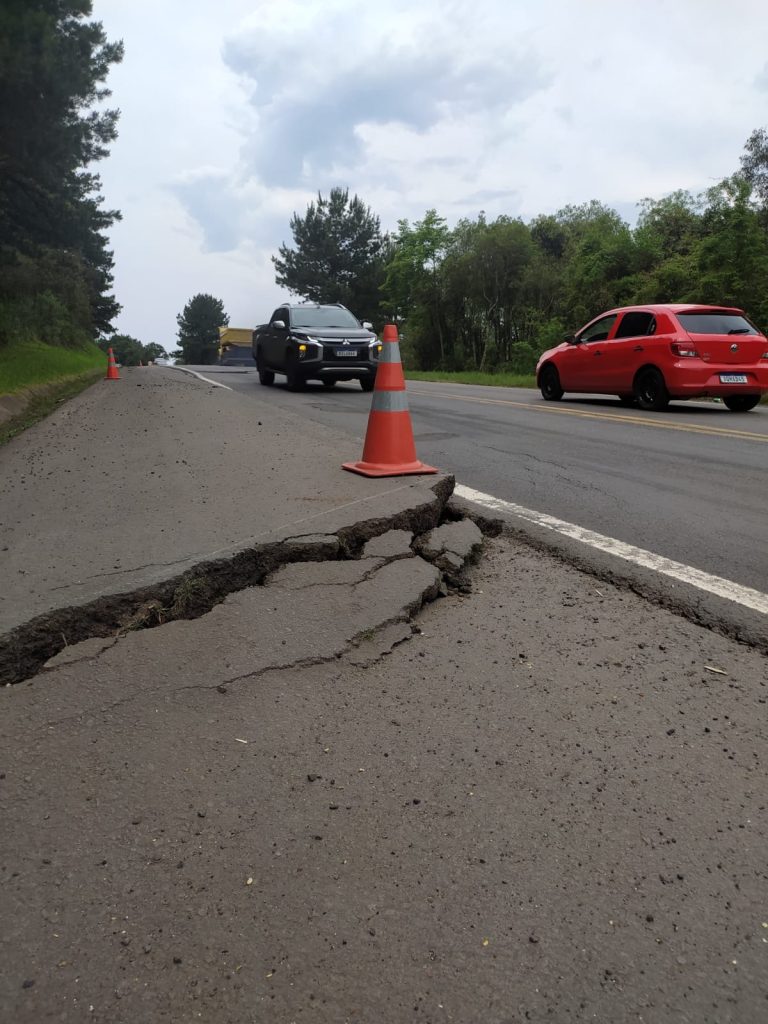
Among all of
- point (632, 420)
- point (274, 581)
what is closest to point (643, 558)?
point (274, 581)

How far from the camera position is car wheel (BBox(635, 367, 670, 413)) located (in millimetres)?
11228

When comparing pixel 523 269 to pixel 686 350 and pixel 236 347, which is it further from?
pixel 686 350

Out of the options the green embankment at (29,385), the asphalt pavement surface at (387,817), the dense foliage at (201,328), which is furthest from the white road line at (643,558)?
the dense foliage at (201,328)

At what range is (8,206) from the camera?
2008 centimetres

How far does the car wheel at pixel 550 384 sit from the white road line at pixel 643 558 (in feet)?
29.1

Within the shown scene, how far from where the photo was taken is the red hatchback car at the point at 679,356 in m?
10.7

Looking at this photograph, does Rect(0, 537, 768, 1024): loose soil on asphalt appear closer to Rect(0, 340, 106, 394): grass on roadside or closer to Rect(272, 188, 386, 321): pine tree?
Rect(0, 340, 106, 394): grass on roadside

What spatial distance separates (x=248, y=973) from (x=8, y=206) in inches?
894

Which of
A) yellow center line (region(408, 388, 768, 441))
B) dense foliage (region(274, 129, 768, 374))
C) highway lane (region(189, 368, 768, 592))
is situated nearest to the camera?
highway lane (region(189, 368, 768, 592))

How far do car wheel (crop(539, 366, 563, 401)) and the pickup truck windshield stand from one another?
3873 millimetres

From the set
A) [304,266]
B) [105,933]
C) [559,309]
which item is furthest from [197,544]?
[304,266]

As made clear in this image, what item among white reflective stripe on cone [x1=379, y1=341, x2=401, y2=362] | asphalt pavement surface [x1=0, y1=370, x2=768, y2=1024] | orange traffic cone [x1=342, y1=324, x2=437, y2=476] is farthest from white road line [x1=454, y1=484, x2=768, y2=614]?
white reflective stripe on cone [x1=379, y1=341, x2=401, y2=362]

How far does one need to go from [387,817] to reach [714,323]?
10791mm

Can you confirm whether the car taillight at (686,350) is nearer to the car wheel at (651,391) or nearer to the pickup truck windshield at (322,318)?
the car wheel at (651,391)
